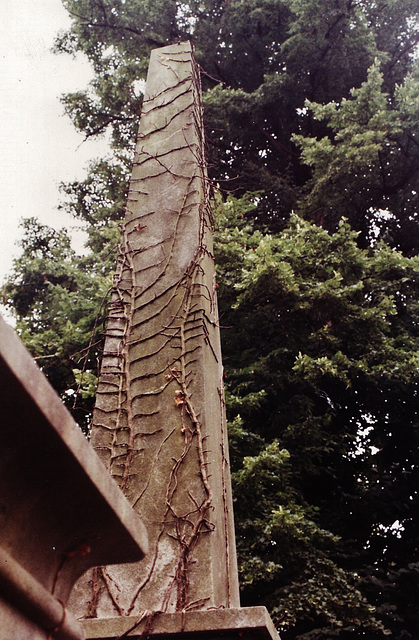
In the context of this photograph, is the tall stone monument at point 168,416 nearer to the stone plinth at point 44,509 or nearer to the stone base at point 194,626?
the stone base at point 194,626

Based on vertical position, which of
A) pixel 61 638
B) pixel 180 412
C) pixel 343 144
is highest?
pixel 343 144

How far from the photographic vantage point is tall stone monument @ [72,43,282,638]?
75.7 inches

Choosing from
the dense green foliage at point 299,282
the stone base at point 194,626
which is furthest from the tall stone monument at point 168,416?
the dense green foliage at point 299,282

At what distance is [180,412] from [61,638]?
1398mm

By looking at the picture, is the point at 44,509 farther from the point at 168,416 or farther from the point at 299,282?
the point at 299,282

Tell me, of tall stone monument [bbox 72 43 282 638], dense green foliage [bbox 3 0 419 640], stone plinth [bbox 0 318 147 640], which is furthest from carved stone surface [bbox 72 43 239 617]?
stone plinth [bbox 0 318 147 640]

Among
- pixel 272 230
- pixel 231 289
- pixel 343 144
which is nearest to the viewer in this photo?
pixel 231 289

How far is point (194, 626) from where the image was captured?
1.63 m

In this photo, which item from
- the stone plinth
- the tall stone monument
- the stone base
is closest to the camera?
the stone plinth

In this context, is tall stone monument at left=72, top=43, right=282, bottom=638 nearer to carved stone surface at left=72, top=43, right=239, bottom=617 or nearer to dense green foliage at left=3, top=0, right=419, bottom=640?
carved stone surface at left=72, top=43, right=239, bottom=617

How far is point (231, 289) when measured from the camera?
248 inches

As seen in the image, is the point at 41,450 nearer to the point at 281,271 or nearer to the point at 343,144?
the point at 281,271

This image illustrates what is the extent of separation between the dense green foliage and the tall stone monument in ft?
1.40

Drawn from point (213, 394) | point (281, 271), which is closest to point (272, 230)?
point (281, 271)
